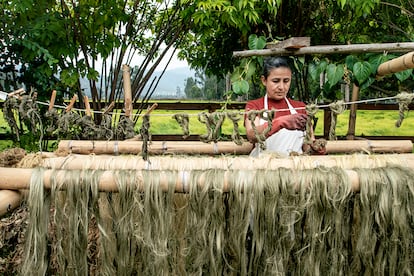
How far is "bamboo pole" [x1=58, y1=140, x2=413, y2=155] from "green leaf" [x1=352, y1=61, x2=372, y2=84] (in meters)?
0.97

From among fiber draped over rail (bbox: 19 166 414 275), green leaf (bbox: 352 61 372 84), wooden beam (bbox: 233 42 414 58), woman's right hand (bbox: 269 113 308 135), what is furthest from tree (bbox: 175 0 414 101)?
fiber draped over rail (bbox: 19 166 414 275)

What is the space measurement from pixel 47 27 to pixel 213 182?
11.8 feet

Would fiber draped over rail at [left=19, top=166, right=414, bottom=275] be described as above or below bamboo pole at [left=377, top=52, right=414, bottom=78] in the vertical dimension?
below

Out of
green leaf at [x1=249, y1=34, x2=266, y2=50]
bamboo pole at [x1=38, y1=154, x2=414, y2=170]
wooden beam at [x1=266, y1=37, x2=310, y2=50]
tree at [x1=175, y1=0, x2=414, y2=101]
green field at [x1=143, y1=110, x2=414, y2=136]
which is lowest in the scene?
green field at [x1=143, y1=110, x2=414, y2=136]

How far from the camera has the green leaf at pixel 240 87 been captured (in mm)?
3871

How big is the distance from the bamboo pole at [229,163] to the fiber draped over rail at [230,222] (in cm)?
12

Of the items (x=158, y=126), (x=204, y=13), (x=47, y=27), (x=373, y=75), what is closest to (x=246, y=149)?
(x=373, y=75)

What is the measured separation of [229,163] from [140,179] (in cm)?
37

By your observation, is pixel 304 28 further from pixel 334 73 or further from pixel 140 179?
pixel 140 179

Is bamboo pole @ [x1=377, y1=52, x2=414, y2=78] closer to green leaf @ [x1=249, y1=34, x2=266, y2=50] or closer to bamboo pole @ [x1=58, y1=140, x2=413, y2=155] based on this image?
bamboo pole @ [x1=58, y1=140, x2=413, y2=155]

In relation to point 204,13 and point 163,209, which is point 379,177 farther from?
point 204,13

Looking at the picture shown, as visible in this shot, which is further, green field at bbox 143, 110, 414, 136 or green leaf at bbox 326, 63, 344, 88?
green field at bbox 143, 110, 414, 136

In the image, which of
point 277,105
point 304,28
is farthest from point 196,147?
point 304,28

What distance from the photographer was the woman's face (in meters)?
2.48
